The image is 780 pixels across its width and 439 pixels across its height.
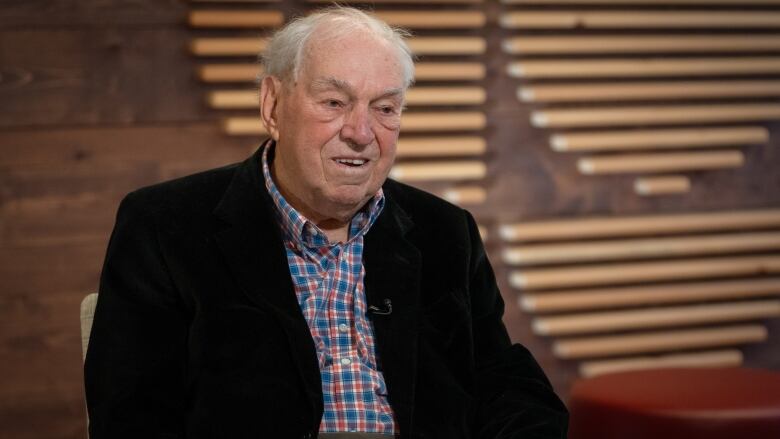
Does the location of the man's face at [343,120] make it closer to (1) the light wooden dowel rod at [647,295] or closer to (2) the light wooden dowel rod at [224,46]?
(2) the light wooden dowel rod at [224,46]

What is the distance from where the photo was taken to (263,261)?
7.19 feet

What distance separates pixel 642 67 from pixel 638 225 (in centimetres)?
59

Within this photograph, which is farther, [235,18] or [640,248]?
[640,248]

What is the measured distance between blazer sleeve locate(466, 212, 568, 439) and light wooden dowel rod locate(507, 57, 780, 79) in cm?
172

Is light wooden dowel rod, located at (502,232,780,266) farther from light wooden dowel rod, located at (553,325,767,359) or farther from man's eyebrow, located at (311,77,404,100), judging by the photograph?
man's eyebrow, located at (311,77,404,100)

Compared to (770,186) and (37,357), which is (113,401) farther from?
(770,186)

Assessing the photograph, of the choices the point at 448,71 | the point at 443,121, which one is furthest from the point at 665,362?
the point at 448,71

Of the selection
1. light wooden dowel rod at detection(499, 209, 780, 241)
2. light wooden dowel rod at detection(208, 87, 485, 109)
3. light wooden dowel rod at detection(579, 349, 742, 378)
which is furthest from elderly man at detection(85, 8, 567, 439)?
light wooden dowel rod at detection(579, 349, 742, 378)

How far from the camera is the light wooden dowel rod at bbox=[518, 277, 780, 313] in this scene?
421 centimetres

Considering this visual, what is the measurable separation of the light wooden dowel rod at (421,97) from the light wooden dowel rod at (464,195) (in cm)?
31

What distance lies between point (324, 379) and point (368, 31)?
26.9 inches

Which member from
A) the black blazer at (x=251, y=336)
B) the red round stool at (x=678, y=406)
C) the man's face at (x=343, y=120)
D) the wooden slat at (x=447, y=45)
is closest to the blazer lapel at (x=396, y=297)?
the black blazer at (x=251, y=336)

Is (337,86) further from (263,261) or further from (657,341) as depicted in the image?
(657,341)

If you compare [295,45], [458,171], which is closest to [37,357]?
[458,171]
